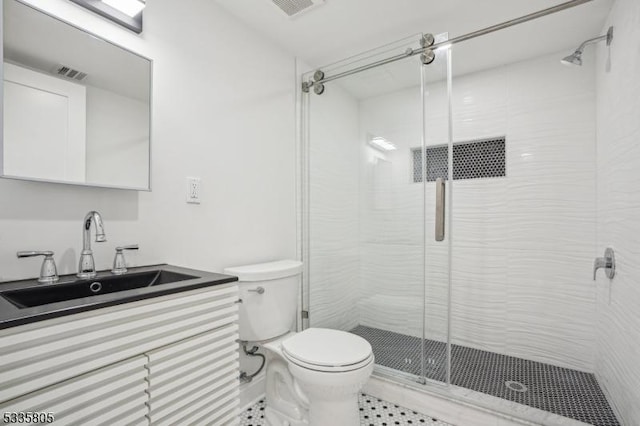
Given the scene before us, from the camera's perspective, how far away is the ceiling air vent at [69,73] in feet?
3.85

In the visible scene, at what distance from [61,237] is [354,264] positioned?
66.5 inches

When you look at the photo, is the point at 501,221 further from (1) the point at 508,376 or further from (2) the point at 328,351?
(2) the point at 328,351

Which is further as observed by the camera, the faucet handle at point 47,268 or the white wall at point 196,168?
the white wall at point 196,168

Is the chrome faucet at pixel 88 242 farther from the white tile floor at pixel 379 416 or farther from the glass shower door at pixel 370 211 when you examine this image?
the glass shower door at pixel 370 211

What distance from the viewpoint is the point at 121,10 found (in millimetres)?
1321

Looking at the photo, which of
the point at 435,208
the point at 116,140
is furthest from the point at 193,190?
the point at 435,208

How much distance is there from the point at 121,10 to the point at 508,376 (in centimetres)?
288

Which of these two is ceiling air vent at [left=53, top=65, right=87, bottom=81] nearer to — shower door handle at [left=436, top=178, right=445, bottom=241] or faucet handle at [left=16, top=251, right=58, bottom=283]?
faucet handle at [left=16, top=251, right=58, bottom=283]

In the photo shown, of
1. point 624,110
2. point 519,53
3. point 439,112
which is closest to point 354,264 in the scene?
point 439,112

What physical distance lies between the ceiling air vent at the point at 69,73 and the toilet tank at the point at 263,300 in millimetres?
1053

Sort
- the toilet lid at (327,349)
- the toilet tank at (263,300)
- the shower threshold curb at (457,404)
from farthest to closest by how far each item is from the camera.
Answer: the toilet tank at (263,300), the shower threshold curb at (457,404), the toilet lid at (327,349)

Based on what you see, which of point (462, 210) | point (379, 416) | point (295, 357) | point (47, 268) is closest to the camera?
point (47, 268)

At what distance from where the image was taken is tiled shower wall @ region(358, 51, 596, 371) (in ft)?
6.59

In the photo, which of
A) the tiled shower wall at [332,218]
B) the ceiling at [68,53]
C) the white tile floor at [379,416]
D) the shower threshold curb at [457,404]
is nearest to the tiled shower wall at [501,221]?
the tiled shower wall at [332,218]
